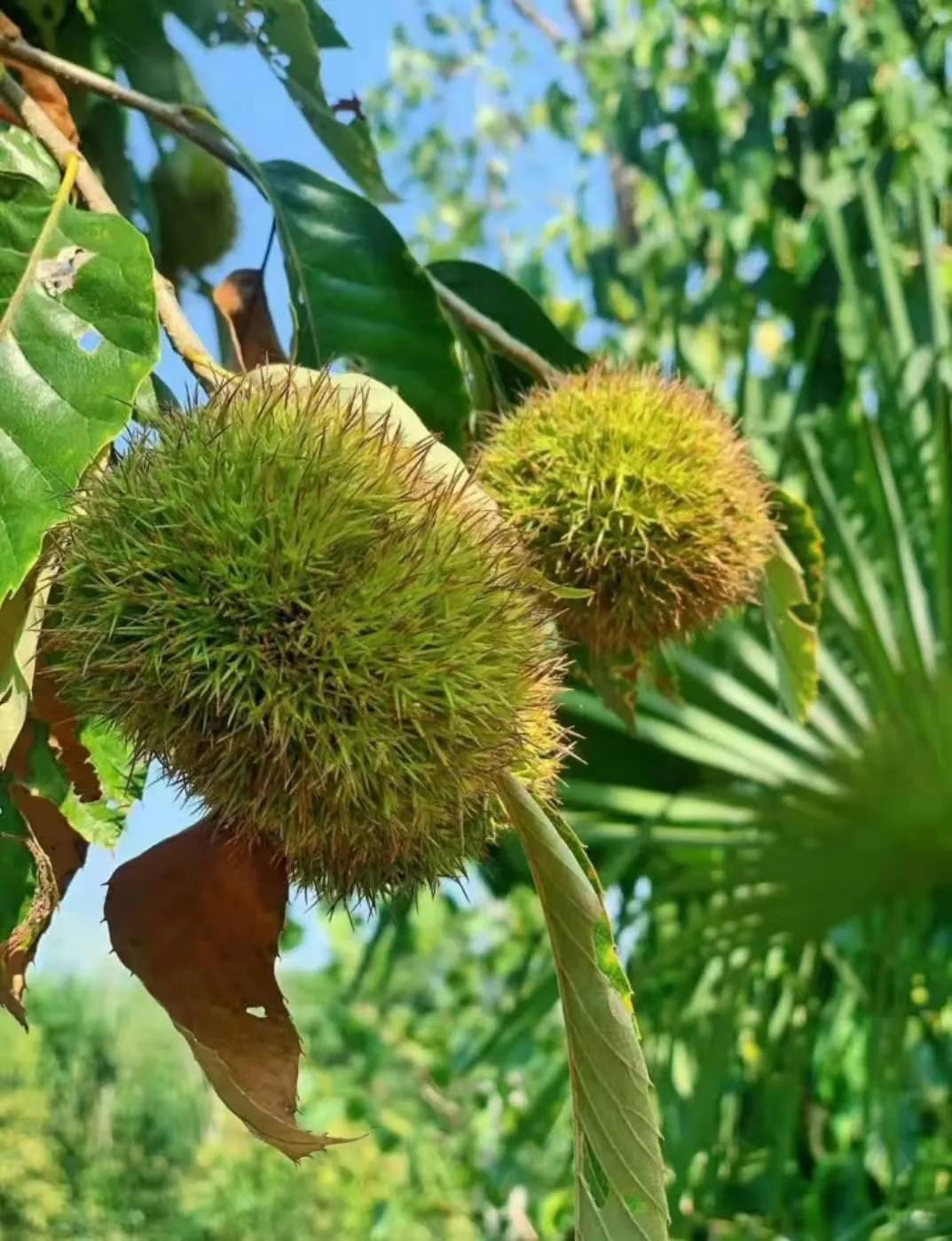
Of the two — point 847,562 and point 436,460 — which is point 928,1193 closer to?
point 847,562

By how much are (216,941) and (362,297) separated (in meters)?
0.48

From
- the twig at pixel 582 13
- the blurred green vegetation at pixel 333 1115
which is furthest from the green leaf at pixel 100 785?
the twig at pixel 582 13

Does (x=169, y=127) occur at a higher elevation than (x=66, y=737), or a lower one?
higher

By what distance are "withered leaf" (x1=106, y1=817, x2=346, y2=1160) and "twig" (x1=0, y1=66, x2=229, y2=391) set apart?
0.78 ft

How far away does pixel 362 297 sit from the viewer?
93 cm

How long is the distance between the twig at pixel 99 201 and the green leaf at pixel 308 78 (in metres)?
0.33

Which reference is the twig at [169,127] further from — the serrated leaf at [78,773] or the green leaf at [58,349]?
the serrated leaf at [78,773]

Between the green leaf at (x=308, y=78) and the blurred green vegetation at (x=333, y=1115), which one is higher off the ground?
the green leaf at (x=308, y=78)

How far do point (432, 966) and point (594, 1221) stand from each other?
4.47m

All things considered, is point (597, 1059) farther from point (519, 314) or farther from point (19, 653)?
point (519, 314)

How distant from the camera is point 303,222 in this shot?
0.94 metres

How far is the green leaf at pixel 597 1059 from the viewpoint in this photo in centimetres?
61

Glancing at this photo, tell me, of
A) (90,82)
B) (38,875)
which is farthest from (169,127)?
(38,875)

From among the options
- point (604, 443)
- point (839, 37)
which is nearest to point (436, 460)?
point (604, 443)
